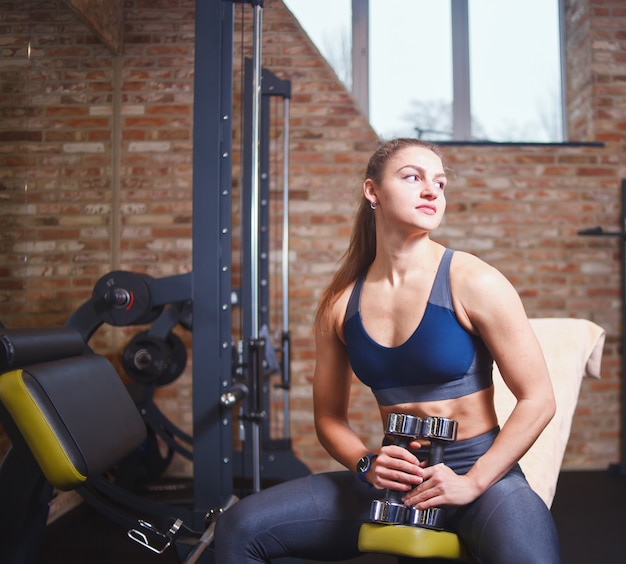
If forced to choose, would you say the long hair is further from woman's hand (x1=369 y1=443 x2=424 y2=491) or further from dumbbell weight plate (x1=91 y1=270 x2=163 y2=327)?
dumbbell weight plate (x1=91 y1=270 x2=163 y2=327)

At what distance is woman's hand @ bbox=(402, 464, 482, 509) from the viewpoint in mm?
1101

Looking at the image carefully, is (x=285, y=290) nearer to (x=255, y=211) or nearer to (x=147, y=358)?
(x=147, y=358)

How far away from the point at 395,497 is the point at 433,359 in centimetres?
26

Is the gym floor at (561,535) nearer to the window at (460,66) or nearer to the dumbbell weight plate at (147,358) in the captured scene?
the dumbbell weight plate at (147,358)

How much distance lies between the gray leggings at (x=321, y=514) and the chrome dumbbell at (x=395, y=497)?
117 millimetres

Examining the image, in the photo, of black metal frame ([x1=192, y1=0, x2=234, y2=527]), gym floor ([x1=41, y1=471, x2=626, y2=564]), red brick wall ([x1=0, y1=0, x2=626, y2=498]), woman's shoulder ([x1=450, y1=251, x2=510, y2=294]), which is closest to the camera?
woman's shoulder ([x1=450, y1=251, x2=510, y2=294])

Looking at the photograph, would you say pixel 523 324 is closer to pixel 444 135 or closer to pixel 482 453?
pixel 482 453

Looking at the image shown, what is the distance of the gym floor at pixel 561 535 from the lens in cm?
221

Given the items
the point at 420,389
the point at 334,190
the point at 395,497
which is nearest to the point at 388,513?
the point at 395,497

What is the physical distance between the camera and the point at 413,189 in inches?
50.2

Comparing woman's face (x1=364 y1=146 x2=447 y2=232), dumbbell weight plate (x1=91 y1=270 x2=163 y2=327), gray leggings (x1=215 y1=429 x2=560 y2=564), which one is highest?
woman's face (x1=364 y1=146 x2=447 y2=232)

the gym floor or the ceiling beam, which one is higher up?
the ceiling beam

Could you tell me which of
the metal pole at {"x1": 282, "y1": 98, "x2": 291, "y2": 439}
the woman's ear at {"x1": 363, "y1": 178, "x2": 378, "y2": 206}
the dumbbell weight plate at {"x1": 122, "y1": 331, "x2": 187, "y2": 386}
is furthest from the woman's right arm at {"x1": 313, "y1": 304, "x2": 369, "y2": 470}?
the metal pole at {"x1": 282, "y1": 98, "x2": 291, "y2": 439}

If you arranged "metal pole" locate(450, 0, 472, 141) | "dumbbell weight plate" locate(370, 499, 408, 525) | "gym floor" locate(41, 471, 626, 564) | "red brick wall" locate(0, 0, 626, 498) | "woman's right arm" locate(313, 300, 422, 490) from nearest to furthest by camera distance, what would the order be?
1. "dumbbell weight plate" locate(370, 499, 408, 525)
2. "woman's right arm" locate(313, 300, 422, 490)
3. "gym floor" locate(41, 471, 626, 564)
4. "red brick wall" locate(0, 0, 626, 498)
5. "metal pole" locate(450, 0, 472, 141)
